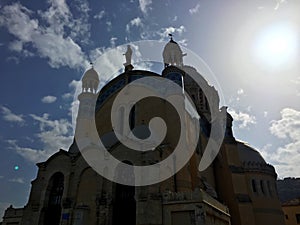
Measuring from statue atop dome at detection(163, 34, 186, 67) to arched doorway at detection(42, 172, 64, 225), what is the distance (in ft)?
40.9

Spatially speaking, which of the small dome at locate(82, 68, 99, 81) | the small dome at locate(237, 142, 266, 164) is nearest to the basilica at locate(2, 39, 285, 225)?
the small dome at locate(82, 68, 99, 81)

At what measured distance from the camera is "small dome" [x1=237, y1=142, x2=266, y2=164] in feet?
83.6

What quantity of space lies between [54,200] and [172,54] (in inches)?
574

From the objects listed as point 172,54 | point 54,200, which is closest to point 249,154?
point 172,54

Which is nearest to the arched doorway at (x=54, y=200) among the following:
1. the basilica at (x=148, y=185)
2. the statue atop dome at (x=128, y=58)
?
the basilica at (x=148, y=185)

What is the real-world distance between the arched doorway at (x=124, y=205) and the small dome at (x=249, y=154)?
584 inches

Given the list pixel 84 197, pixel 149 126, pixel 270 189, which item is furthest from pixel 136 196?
pixel 270 189

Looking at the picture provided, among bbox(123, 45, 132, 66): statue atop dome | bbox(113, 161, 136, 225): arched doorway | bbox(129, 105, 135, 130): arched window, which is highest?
bbox(123, 45, 132, 66): statue atop dome

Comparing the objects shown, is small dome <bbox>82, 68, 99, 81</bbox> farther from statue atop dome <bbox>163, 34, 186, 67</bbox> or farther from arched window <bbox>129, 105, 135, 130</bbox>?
arched window <bbox>129, 105, 135, 130</bbox>

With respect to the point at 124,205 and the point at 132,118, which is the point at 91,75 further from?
the point at 124,205

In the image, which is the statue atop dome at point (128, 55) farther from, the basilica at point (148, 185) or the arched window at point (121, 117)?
the arched window at point (121, 117)

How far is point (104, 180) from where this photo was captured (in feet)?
47.6

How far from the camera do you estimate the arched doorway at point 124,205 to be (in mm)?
13483

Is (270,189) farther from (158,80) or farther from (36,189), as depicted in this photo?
(36,189)
